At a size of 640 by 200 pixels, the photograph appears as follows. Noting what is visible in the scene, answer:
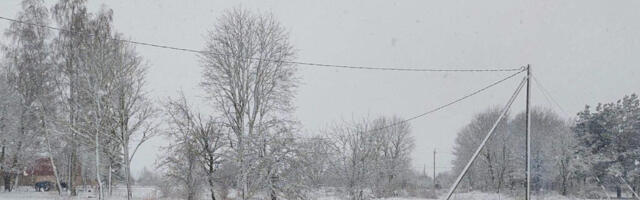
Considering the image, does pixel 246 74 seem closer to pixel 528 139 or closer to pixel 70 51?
pixel 70 51

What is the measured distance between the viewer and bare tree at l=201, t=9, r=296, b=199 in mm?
23562

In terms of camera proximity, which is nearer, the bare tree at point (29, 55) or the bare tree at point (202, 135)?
the bare tree at point (202, 135)

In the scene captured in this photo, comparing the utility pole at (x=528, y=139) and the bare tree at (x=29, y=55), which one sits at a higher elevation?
the bare tree at (x=29, y=55)

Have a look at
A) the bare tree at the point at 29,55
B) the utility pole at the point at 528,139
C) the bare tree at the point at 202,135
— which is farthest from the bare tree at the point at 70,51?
the utility pole at the point at 528,139

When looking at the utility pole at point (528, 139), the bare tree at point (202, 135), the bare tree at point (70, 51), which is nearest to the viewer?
the utility pole at point (528, 139)

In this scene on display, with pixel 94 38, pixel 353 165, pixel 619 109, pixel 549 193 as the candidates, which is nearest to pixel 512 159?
pixel 549 193

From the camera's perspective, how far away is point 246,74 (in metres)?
23.8

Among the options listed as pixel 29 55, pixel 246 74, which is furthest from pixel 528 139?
pixel 29 55

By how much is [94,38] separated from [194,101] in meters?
5.22

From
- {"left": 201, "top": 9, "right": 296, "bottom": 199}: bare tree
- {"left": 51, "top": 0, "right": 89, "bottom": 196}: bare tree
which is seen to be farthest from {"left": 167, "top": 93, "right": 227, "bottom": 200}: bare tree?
{"left": 51, "top": 0, "right": 89, "bottom": 196}: bare tree

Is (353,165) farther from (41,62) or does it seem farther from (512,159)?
(512,159)

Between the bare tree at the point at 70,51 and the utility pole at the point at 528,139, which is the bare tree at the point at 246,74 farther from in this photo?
the utility pole at the point at 528,139

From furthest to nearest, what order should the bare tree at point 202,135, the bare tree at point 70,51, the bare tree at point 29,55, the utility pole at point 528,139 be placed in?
the bare tree at point 29,55 → the bare tree at point 70,51 → the bare tree at point 202,135 → the utility pole at point 528,139

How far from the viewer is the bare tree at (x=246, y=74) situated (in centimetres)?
2356
